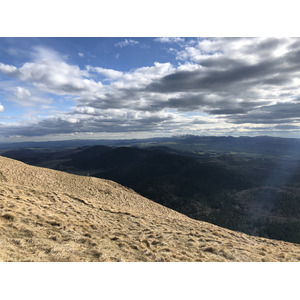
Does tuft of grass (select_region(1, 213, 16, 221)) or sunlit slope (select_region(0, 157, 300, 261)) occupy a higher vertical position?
tuft of grass (select_region(1, 213, 16, 221))

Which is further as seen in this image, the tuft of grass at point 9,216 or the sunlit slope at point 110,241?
the tuft of grass at point 9,216

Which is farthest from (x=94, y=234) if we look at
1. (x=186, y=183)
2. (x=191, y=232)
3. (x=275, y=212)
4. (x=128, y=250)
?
(x=186, y=183)

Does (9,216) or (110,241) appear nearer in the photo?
(110,241)

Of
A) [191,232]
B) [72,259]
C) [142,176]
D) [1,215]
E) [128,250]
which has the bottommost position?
[142,176]

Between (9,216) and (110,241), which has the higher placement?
(9,216)

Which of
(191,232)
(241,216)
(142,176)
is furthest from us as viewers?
(142,176)

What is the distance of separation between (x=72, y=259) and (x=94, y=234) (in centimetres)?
434

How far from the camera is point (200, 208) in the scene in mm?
70875

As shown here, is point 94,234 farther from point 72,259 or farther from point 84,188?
point 84,188

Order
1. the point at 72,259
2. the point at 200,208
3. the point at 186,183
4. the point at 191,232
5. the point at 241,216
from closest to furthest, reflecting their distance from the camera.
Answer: the point at 72,259, the point at 191,232, the point at 241,216, the point at 200,208, the point at 186,183

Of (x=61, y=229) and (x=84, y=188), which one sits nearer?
(x=61, y=229)

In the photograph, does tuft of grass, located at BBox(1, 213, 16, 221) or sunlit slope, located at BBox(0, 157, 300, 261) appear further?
tuft of grass, located at BBox(1, 213, 16, 221)

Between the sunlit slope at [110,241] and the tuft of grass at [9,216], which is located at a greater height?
the tuft of grass at [9,216]

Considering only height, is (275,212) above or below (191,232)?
below
